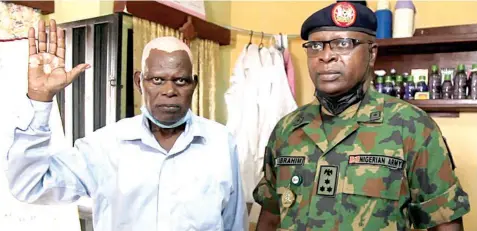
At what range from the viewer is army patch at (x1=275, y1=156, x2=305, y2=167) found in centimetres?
118

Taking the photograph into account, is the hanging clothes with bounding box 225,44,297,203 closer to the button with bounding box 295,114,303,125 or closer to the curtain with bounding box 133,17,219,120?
the curtain with bounding box 133,17,219,120

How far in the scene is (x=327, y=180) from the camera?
3.67 feet

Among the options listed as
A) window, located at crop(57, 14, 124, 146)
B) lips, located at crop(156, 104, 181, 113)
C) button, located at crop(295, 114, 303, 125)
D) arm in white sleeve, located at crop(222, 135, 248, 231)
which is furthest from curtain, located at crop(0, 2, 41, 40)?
button, located at crop(295, 114, 303, 125)

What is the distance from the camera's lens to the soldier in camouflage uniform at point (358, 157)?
106 centimetres

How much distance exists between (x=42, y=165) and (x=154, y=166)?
0.85 feet

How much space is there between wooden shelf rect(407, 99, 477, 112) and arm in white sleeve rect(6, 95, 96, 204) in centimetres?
138

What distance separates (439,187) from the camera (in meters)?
1.04

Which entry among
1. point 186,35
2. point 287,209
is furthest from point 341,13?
point 186,35

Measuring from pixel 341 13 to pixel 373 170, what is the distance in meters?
0.39

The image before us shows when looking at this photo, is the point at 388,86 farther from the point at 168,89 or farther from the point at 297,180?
the point at 168,89

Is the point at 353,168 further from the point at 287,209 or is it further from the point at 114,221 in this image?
the point at 114,221

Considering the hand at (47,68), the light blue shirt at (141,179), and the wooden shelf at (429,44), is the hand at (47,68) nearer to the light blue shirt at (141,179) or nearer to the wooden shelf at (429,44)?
the light blue shirt at (141,179)

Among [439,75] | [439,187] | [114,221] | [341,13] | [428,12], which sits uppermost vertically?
[428,12]

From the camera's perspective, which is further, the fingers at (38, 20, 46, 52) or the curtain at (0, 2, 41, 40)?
the curtain at (0, 2, 41, 40)
